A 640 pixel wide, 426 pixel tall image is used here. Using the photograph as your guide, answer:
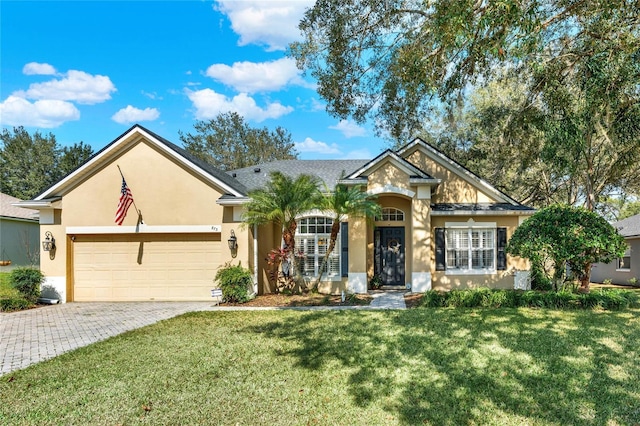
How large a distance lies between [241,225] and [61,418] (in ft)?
26.1

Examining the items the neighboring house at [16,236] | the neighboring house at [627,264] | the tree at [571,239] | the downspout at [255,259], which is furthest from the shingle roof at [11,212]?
the neighboring house at [627,264]

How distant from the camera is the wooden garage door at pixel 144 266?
12.6 metres

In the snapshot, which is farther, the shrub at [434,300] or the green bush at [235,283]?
the green bush at [235,283]

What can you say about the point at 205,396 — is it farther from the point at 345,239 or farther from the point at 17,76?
the point at 17,76

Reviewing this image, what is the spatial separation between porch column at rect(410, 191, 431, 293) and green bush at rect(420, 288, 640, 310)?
2.81 metres

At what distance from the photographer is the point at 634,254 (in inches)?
728

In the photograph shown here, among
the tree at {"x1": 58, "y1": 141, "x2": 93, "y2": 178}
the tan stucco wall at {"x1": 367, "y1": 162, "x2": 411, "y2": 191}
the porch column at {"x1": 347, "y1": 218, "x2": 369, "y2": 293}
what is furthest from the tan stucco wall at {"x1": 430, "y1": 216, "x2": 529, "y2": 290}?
the tree at {"x1": 58, "y1": 141, "x2": 93, "y2": 178}

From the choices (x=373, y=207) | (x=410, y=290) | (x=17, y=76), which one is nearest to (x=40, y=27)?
(x=17, y=76)

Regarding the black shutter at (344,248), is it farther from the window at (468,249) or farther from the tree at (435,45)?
the tree at (435,45)

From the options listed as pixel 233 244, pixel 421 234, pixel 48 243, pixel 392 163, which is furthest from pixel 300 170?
pixel 48 243

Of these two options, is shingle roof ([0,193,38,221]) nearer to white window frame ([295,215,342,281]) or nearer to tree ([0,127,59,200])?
white window frame ([295,215,342,281])

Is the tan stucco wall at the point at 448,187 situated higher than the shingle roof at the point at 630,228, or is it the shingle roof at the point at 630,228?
the tan stucco wall at the point at 448,187

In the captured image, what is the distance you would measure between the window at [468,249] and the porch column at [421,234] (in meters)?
0.67

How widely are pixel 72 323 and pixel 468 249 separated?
12.9 metres
